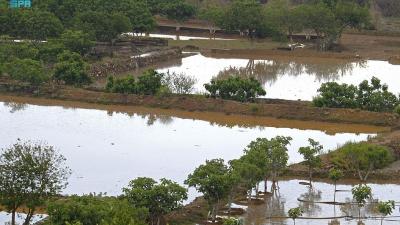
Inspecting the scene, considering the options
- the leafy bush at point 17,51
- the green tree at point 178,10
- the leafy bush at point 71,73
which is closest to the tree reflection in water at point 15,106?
the leafy bush at point 71,73

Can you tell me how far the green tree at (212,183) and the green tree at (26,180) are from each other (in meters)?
3.34

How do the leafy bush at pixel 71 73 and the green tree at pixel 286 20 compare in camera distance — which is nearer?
the leafy bush at pixel 71 73

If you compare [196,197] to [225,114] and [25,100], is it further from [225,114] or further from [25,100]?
[25,100]

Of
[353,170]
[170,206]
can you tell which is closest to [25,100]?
[353,170]

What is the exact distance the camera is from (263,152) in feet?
85.9

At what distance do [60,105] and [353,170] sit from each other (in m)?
14.9

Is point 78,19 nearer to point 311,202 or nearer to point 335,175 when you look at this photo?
point 335,175

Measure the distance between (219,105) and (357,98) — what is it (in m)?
5.29

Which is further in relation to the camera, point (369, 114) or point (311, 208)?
point (369, 114)

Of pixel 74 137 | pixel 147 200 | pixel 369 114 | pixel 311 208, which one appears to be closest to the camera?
pixel 147 200

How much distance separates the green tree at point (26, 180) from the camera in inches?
862

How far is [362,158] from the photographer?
27.7 metres

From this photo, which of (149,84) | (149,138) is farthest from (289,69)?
(149,138)

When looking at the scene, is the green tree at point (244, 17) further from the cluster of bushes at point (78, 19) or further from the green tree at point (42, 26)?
the green tree at point (42, 26)
